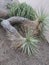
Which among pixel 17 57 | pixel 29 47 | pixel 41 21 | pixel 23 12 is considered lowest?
pixel 17 57

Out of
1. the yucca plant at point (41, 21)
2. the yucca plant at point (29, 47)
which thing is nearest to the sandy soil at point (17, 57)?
the yucca plant at point (29, 47)

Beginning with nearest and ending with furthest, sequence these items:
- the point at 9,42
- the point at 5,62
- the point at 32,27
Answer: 1. the point at 5,62
2. the point at 9,42
3. the point at 32,27

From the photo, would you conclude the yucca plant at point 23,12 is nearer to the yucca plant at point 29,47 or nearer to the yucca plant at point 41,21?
the yucca plant at point 41,21

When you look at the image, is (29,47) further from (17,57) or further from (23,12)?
(23,12)

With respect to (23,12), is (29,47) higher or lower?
lower

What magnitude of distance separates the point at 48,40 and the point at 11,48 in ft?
3.33

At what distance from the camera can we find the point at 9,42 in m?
3.58

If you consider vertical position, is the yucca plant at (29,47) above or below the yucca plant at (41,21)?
below

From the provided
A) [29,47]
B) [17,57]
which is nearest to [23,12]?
[29,47]

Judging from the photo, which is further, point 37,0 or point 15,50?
point 37,0

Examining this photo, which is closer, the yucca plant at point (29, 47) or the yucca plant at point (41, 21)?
the yucca plant at point (29, 47)

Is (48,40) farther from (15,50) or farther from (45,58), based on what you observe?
(15,50)

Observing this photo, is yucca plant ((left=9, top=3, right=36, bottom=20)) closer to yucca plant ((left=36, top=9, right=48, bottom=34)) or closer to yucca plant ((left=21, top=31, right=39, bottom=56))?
yucca plant ((left=36, top=9, right=48, bottom=34))

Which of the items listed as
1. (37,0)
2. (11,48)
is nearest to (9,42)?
(11,48)
